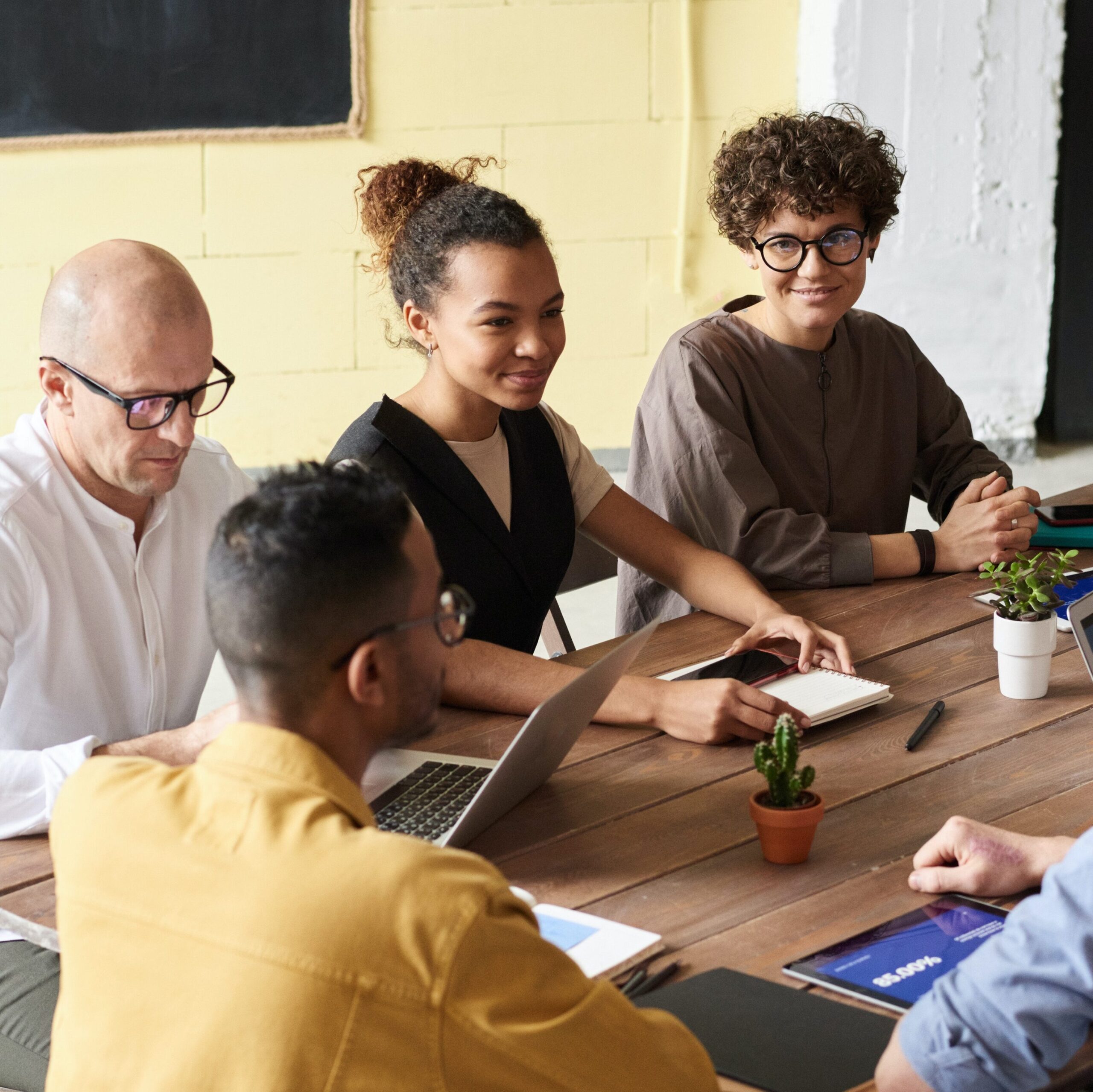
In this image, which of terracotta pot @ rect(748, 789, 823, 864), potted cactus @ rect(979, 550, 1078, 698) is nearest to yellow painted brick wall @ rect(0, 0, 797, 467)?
potted cactus @ rect(979, 550, 1078, 698)

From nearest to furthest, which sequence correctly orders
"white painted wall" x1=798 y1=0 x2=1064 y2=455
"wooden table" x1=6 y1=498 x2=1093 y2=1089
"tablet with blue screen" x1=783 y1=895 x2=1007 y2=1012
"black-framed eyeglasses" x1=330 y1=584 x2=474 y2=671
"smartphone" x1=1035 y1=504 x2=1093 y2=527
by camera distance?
"black-framed eyeglasses" x1=330 y1=584 x2=474 y2=671, "tablet with blue screen" x1=783 y1=895 x2=1007 y2=1012, "wooden table" x1=6 y1=498 x2=1093 y2=1089, "smartphone" x1=1035 y1=504 x2=1093 y2=527, "white painted wall" x1=798 y1=0 x2=1064 y2=455

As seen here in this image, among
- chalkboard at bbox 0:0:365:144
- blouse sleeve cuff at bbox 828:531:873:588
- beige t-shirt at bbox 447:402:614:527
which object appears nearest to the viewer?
beige t-shirt at bbox 447:402:614:527

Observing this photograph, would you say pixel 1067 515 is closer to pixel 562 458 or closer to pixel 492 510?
pixel 562 458

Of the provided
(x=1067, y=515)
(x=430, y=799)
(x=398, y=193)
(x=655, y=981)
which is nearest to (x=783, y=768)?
(x=655, y=981)

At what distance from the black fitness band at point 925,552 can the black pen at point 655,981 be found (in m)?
1.24

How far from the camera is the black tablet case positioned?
3.26ft

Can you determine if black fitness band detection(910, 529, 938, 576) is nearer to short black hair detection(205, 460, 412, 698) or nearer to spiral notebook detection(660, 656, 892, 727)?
spiral notebook detection(660, 656, 892, 727)

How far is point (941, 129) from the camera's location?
15.4 ft

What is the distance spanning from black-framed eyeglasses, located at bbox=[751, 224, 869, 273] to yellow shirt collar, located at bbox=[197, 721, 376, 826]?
170 cm

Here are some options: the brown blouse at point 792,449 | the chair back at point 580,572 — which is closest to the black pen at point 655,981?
the brown blouse at point 792,449

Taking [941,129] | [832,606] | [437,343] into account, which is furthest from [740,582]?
[941,129]

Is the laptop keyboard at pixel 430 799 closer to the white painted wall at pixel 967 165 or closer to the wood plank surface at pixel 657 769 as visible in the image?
the wood plank surface at pixel 657 769

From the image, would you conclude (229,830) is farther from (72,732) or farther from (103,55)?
(103,55)

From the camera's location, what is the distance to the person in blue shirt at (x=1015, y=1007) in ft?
3.03
